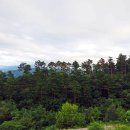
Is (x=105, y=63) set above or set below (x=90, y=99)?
above

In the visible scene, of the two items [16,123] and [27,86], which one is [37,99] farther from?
[16,123]

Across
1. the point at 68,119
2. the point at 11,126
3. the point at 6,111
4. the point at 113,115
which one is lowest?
the point at 11,126

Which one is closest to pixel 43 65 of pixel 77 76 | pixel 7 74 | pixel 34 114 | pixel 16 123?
pixel 7 74

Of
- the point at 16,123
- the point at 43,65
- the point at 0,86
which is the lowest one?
the point at 16,123

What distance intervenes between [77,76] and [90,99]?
5.62 meters

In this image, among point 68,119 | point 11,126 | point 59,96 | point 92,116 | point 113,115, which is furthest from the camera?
point 59,96

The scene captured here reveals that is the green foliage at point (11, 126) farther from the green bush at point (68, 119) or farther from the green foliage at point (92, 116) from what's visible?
the green foliage at point (92, 116)

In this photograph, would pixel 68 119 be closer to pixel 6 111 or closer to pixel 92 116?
pixel 92 116

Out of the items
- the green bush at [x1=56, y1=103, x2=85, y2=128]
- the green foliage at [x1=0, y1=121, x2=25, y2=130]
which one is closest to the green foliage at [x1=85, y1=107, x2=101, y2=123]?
the green bush at [x1=56, y1=103, x2=85, y2=128]

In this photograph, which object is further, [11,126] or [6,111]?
[6,111]

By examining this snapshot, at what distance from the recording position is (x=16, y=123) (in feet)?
134

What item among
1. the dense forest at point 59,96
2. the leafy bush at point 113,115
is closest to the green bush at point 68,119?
the dense forest at point 59,96

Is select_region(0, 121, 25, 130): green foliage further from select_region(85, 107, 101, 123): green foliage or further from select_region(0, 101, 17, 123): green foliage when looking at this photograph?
select_region(85, 107, 101, 123): green foliage

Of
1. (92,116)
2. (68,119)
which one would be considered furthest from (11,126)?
(92,116)
